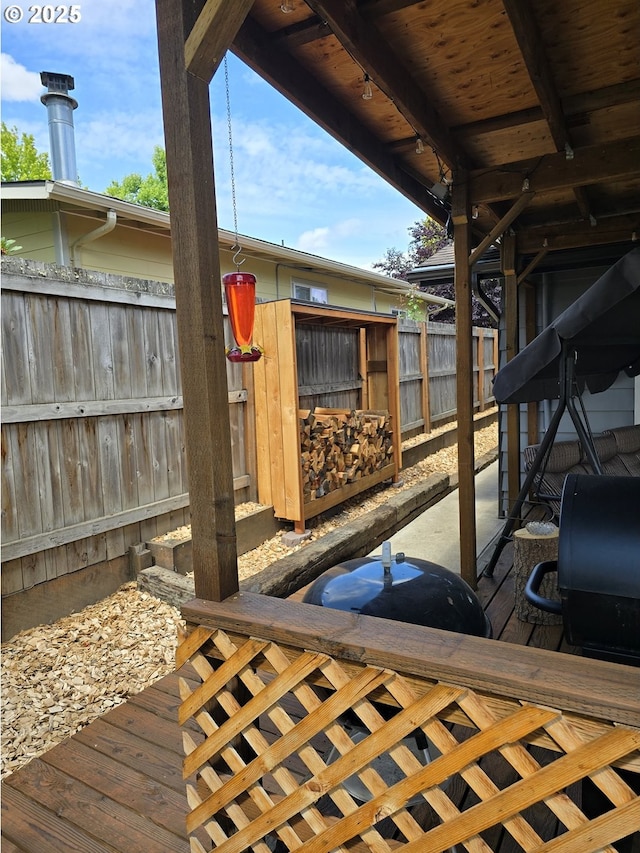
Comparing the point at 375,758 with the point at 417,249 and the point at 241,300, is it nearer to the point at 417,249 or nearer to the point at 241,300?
the point at 241,300

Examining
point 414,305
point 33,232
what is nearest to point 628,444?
point 33,232

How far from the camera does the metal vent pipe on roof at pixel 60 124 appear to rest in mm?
9070

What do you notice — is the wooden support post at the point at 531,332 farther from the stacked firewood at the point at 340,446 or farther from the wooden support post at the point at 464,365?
the wooden support post at the point at 464,365

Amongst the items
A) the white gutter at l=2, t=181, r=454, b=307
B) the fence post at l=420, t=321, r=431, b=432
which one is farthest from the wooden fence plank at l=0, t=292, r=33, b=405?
the fence post at l=420, t=321, r=431, b=432

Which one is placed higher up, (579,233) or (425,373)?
(579,233)

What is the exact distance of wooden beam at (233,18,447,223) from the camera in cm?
216

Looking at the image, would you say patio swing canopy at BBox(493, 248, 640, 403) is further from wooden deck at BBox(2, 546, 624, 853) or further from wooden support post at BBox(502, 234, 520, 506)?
wooden deck at BBox(2, 546, 624, 853)

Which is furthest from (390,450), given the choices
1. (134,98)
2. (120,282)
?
(134,98)

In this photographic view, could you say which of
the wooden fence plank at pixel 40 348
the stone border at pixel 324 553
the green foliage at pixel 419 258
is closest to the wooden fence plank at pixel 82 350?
the wooden fence plank at pixel 40 348

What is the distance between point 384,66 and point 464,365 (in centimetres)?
174

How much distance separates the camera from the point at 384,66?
2252 millimetres

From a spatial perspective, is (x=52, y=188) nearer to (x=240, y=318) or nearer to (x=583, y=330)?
(x=240, y=318)

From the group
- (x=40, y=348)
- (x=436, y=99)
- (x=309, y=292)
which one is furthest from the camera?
(x=309, y=292)

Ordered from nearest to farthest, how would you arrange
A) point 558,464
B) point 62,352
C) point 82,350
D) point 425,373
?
point 62,352
point 82,350
point 558,464
point 425,373
